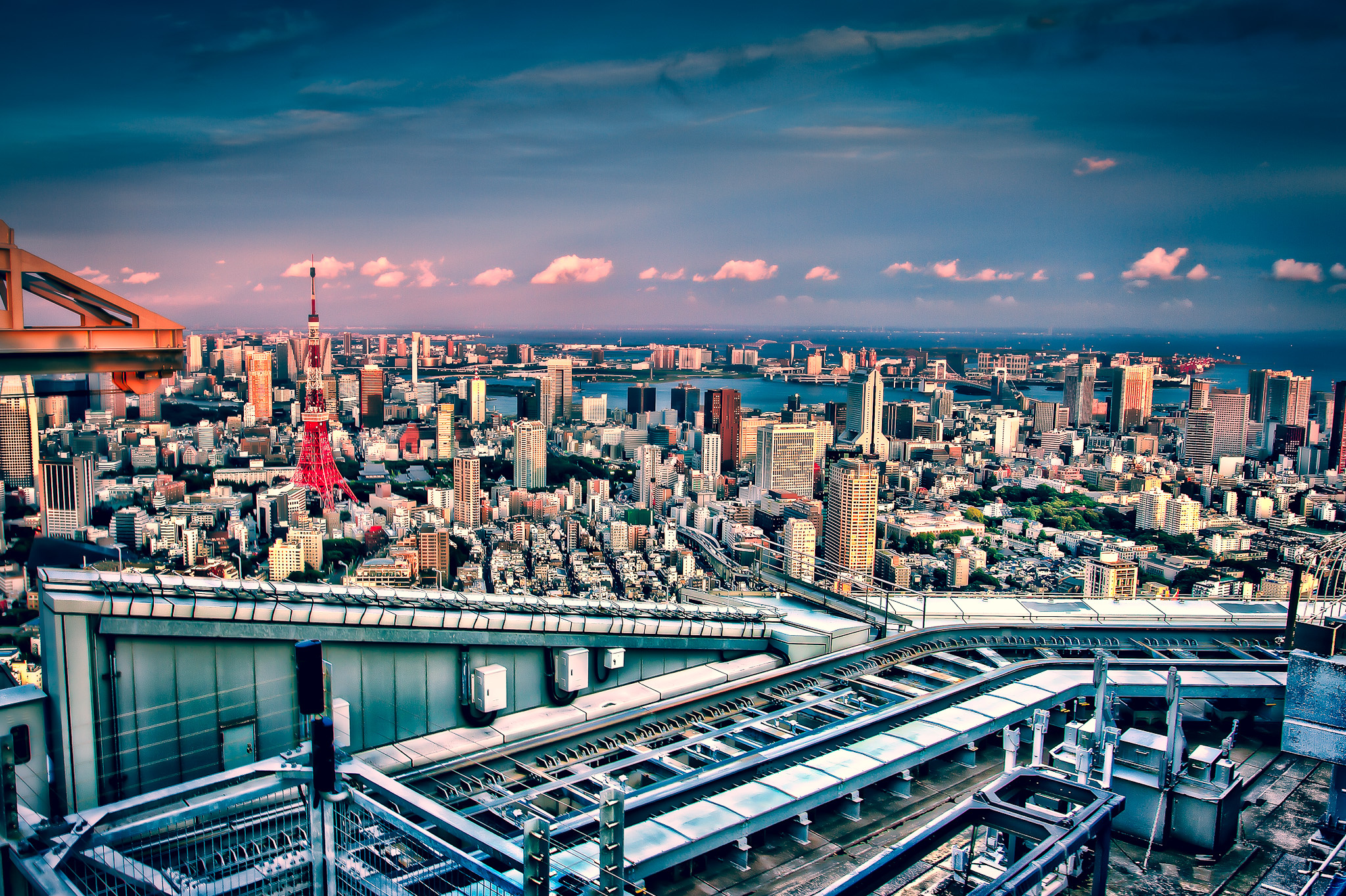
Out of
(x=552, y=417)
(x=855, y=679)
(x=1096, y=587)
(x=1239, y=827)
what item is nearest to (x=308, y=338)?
(x=552, y=417)

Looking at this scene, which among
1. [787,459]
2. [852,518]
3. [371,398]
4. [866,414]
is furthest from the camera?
[866,414]

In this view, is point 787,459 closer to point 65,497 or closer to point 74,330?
point 65,497

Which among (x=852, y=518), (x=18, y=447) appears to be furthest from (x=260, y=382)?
(x=852, y=518)

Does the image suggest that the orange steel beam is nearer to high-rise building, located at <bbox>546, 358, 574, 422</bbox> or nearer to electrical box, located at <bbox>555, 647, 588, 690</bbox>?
electrical box, located at <bbox>555, 647, 588, 690</bbox>

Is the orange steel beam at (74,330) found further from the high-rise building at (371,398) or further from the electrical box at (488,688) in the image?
the high-rise building at (371,398)

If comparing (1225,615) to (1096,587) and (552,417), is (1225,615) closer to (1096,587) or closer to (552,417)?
(1096,587)

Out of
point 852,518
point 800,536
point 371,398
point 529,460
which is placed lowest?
point 800,536
